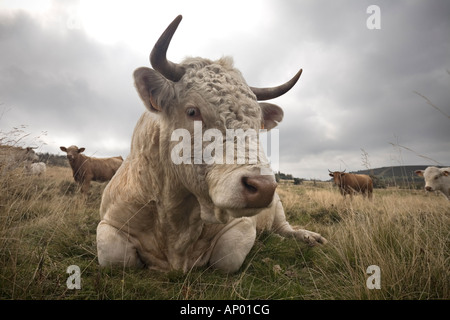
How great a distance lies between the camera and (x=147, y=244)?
9.91 ft

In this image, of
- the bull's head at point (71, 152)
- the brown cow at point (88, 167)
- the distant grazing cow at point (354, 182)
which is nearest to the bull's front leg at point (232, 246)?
the brown cow at point (88, 167)

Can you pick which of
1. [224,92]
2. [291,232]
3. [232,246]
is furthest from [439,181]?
[224,92]

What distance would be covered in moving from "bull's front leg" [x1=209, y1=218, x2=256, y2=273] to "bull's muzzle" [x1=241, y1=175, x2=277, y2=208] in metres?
1.47

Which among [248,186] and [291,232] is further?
[291,232]

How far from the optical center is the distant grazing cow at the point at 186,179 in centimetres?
210

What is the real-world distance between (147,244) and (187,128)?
152 cm

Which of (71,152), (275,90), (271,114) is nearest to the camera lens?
(275,90)

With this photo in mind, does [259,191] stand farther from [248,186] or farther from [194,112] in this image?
[194,112]

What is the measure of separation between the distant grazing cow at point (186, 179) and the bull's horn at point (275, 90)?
0.04 feet

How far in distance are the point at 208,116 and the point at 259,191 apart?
34.9 inches

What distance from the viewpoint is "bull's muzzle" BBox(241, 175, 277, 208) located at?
1.87 meters

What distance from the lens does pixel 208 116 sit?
2.35 metres
